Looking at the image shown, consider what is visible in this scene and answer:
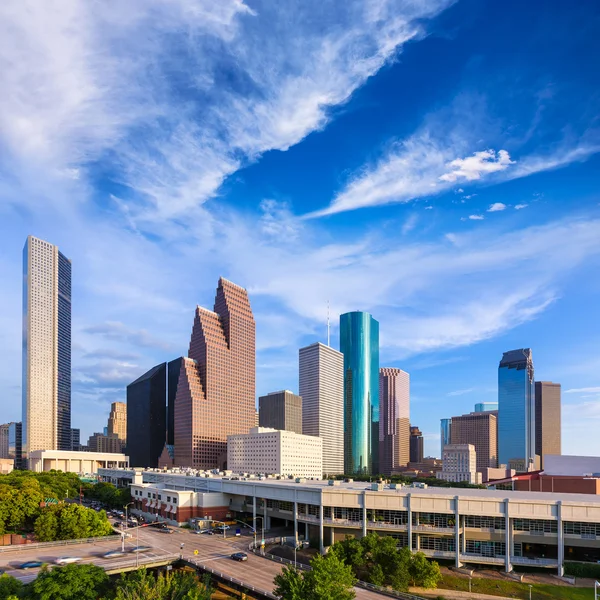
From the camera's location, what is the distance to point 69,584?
66688 mm

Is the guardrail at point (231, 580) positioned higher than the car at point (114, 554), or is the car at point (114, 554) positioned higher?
the guardrail at point (231, 580)

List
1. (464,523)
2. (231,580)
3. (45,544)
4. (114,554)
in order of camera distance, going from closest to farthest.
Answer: (231,580), (114,554), (464,523), (45,544)

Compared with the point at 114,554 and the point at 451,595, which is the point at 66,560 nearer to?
the point at 114,554

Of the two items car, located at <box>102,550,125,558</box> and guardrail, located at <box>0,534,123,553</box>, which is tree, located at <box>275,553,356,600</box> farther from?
guardrail, located at <box>0,534,123,553</box>

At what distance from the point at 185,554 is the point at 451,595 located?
4231 centimetres

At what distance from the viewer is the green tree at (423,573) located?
255 feet

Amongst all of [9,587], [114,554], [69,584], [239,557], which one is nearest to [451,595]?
[239,557]

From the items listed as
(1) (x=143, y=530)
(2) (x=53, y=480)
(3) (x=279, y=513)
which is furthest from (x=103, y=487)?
(3) (x=279, y=513)

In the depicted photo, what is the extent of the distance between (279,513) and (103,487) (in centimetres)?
7760

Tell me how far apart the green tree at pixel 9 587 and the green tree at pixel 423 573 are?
49231 millimetres

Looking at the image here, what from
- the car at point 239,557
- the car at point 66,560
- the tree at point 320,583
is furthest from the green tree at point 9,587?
the car at point 239,557

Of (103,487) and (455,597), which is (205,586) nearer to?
(455,597)

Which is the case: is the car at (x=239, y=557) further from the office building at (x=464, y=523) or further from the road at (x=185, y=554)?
the office building at (x=464, y=523)

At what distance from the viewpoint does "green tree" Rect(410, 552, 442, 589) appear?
77.7m
